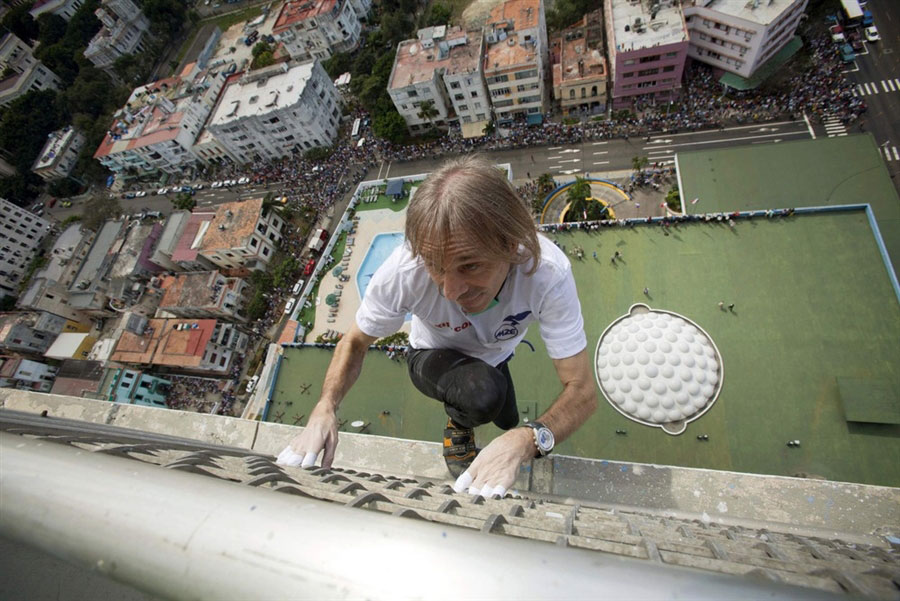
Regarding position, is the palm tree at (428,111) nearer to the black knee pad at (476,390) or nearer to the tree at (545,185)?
the tree at (545,185)

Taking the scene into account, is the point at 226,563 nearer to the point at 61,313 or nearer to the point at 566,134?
the point at 566,134

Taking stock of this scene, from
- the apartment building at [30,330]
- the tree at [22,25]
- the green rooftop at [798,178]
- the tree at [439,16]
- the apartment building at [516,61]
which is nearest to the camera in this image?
the green rooftop at [798,178]

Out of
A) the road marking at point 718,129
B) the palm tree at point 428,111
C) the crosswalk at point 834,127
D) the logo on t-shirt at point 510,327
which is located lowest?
the logo on t-shirt at point 510,327

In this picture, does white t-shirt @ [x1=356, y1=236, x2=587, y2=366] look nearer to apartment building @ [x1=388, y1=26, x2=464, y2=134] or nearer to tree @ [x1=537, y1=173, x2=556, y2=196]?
tree @ [x1=537, y1=173, x2=556, y2=196]

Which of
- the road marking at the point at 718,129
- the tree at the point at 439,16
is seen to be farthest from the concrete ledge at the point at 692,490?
the tree at the point at 439,16

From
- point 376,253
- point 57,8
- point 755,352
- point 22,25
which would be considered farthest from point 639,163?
point 22,25
